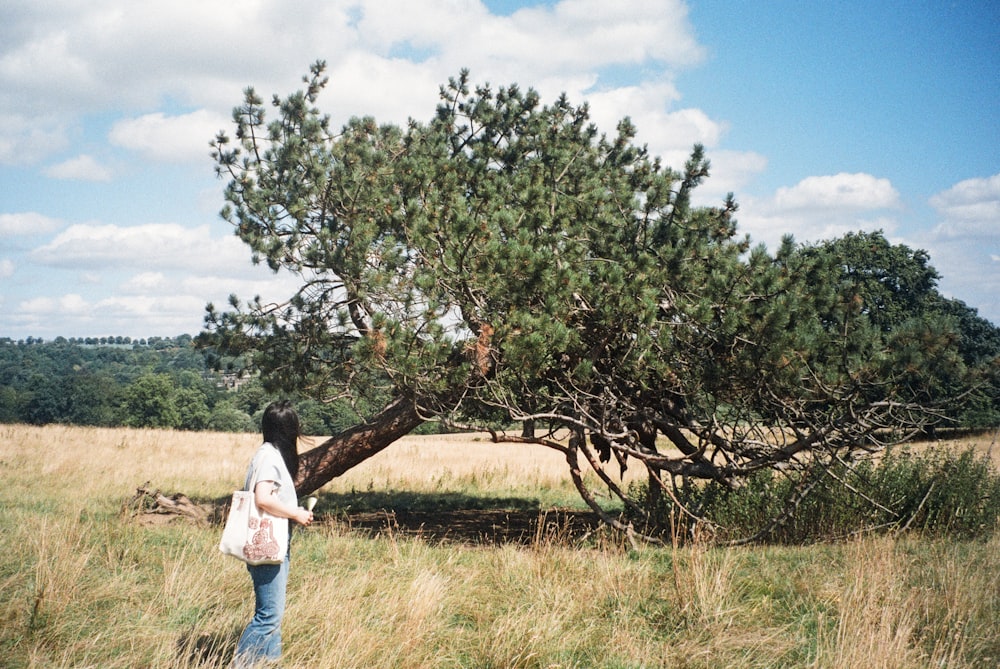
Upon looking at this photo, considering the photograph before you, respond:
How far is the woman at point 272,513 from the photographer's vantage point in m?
3.73

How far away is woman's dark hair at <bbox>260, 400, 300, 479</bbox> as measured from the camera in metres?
3.92

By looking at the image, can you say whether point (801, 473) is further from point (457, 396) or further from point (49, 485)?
point (49, 485)

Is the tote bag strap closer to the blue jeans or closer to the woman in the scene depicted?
the woman

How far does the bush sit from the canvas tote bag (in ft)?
17.2

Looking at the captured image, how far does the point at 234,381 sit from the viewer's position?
36.7 feet

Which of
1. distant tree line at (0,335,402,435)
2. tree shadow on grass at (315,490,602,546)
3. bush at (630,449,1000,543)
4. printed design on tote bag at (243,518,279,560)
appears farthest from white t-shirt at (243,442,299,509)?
distant tree line at (0,335,402,435)

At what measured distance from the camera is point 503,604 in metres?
5.27

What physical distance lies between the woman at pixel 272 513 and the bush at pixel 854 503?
5.12 meters

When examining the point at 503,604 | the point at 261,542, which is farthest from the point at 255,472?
the point at 503,604

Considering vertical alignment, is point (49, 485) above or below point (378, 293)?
below

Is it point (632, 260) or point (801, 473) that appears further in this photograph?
point (801, 473)

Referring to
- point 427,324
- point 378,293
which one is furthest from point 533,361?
point 378,293

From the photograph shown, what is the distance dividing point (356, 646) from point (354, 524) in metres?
6.28

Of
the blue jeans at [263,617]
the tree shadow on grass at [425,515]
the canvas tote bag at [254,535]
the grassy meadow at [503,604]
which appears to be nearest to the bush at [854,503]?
the grassy meadow at [503,604]
